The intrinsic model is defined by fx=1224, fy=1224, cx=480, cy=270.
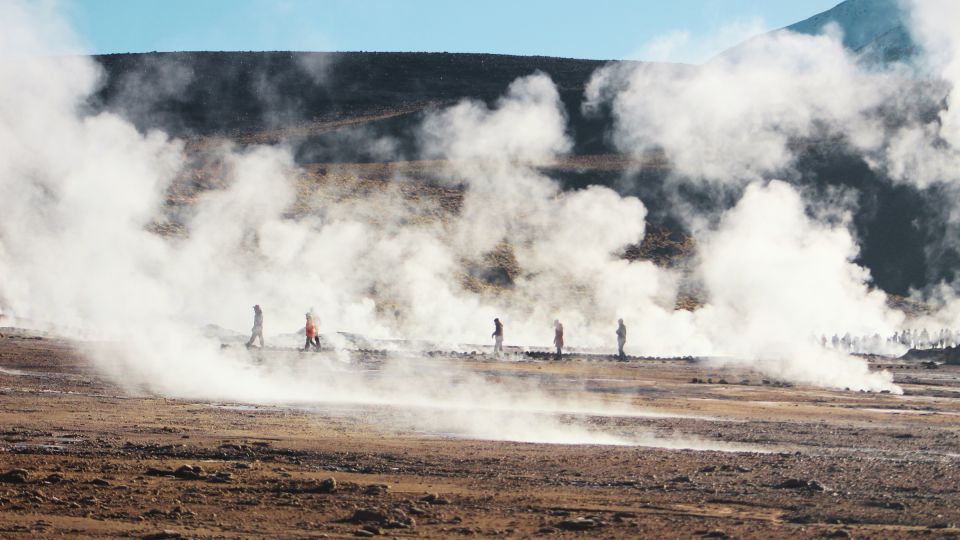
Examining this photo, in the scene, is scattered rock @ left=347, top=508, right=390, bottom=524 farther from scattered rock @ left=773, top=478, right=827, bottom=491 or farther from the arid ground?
scattered rock @ left=773, top=478, right=827, bottom=491

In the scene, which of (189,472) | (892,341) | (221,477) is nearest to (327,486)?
(221,477)

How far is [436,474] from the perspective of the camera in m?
11.6

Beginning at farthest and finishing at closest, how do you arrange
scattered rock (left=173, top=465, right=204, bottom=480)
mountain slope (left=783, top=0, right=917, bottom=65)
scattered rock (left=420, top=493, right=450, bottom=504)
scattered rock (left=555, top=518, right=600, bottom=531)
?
mountain slope (left=783, top=0, right=917, bottom=65), scattered rock (left=173, top=465, right=204, bottom=480), scattered rock (left=420, top=493, right=450, bottom=504), scattered rock (left=555, top=518, right=600, bottom=531)

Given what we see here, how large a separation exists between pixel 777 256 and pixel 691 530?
41211mm

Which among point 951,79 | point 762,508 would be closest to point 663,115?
point 951,79

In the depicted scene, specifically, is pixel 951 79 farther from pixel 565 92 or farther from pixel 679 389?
pixel 679 389

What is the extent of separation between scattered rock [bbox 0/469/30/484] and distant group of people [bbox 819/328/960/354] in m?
35.0

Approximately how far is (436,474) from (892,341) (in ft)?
132

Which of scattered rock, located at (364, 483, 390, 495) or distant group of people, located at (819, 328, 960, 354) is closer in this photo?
scattered rock, located at (364, 483, 390, 495)

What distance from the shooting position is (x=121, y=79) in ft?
303

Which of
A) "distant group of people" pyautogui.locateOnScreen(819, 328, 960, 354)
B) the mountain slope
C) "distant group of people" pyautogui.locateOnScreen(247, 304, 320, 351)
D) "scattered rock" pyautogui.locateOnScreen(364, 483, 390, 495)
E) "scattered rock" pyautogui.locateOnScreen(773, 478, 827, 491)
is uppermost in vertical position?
the mountain slope

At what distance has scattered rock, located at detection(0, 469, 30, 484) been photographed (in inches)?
414

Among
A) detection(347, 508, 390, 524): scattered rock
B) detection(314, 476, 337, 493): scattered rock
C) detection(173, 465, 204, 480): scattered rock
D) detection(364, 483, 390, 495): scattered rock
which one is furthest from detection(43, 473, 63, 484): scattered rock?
detection(347, 508, 390, 524): scattered rock

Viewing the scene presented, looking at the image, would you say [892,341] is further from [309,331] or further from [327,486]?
[327,486]
